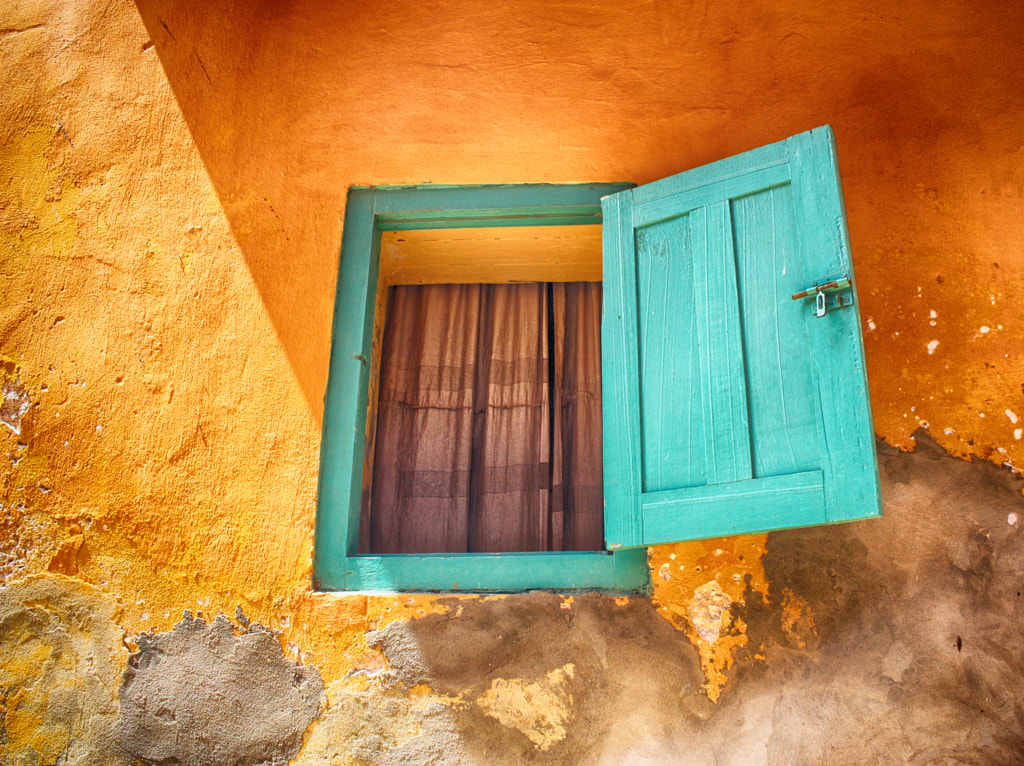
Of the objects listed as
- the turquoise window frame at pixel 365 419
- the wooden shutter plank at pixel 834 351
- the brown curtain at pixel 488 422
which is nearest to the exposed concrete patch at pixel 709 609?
the turquoise window frame at pixel 365 419

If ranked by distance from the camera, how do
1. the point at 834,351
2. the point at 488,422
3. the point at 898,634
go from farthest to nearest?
the point at 488,422 < the point at 898,634 < the point at 834,351

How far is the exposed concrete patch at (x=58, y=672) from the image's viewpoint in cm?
237

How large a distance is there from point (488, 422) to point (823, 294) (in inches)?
59.9

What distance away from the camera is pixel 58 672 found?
2.43 m

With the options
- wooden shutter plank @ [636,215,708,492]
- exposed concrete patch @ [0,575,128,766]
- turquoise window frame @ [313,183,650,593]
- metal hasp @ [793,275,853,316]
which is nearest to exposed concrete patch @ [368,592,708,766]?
turquoise window frame @ [313,183,650,593]

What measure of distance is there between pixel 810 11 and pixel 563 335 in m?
1.66

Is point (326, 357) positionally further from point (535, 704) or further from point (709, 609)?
point (709, 609)

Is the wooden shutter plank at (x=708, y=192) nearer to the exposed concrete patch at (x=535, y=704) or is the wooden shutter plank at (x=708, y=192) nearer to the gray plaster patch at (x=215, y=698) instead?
the exposed concrete patch at (x=535, y=704)

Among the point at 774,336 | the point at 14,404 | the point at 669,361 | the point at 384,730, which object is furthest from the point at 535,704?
the point at 14,404

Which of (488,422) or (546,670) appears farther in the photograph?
(488,422)

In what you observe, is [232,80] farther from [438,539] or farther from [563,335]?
[438,539]

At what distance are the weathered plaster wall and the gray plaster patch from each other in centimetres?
1

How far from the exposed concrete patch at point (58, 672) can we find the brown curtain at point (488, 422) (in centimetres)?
91

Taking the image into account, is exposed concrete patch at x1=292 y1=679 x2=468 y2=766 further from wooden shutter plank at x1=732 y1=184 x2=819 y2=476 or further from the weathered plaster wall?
wooden shutter plank at x1=732 y1=184 x2=819 y2=476
